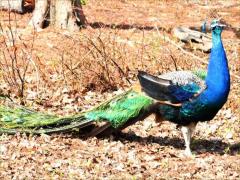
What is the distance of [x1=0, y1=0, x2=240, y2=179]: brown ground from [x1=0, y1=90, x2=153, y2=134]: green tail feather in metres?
0.10

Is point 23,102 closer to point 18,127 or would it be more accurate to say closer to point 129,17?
point 18,127

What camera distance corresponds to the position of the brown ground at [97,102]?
18.3ft

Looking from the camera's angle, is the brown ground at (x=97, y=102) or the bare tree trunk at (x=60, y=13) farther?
the bare tree trunk at (x=60, y=13)

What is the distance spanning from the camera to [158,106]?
19.2 ft

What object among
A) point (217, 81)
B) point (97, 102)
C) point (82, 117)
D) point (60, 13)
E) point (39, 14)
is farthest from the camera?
point (39, 14)

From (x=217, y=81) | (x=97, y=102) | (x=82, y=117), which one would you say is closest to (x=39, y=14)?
(x=97, y=102)

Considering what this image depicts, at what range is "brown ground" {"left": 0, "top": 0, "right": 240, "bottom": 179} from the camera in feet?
18.3

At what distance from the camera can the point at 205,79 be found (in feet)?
19.1

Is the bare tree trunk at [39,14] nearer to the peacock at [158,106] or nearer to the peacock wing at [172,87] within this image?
the peacock at [158,106]

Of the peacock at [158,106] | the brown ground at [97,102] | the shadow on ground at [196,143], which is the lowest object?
the shadow on ground at [196,143]

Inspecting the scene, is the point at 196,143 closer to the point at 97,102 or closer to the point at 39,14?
the point at 97,102

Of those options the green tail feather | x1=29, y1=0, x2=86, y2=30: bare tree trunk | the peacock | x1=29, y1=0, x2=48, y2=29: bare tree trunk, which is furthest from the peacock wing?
x1=29, y1=0, x2=48, y2=29: bare tree trunk

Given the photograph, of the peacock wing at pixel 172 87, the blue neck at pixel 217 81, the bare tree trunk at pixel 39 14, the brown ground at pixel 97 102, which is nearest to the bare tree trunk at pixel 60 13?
the bare tree trunk at pixel 39 14

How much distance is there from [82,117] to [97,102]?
183 cm
